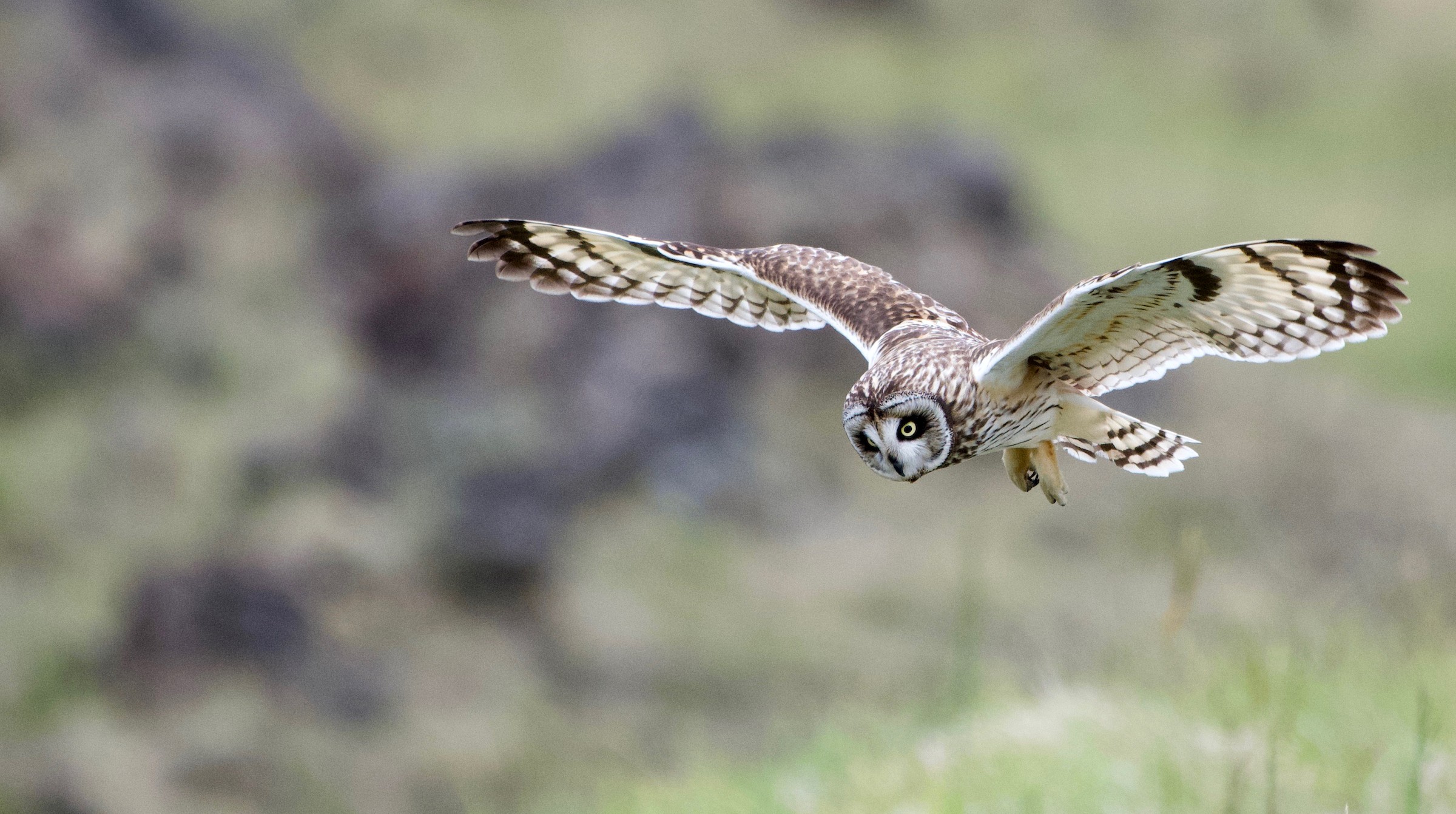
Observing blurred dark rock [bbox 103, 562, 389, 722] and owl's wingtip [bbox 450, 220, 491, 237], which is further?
blurred dark rock [bbox 103, 562, 389, 722]

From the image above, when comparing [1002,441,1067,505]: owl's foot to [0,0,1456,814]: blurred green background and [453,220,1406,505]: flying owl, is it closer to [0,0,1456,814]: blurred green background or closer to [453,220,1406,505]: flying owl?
[453,220,1406,505]: flying owl

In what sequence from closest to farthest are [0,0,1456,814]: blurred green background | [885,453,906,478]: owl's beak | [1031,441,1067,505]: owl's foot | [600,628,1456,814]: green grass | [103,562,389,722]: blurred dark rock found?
[885,453,906,478]: owl's beak, [1031,441,1067,505]: owl's foot, [600,628,1456,814]: green grass, [0,0,1456,814]: blurred green background, [103,562,389,722]: blurred dark rock

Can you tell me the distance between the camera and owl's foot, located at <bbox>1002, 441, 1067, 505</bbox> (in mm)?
1866

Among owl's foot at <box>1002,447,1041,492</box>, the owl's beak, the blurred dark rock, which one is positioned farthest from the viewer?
the blurred dark rock

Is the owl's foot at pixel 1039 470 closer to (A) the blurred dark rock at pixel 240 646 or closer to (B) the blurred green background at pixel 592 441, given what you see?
(B) the blurred green background at pixel 592 441

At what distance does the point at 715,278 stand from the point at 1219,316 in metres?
1.02

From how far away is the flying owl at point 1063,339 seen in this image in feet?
5.52

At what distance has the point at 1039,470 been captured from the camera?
1932mm

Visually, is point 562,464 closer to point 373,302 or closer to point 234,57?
point 373,302

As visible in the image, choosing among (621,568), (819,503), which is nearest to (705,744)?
(621,568)

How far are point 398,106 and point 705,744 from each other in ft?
38.9

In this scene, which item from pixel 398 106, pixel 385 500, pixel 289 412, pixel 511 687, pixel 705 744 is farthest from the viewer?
pixel 398 106

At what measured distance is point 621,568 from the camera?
1084 cm

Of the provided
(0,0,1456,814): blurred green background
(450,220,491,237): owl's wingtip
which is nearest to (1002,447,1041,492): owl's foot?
(450,220,491,237): owl's wingtip
